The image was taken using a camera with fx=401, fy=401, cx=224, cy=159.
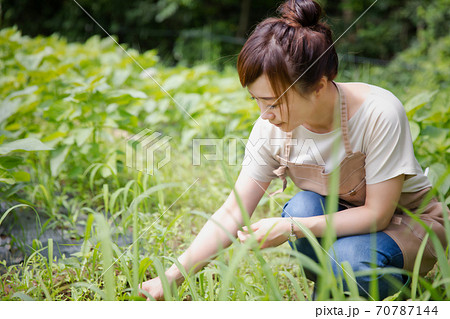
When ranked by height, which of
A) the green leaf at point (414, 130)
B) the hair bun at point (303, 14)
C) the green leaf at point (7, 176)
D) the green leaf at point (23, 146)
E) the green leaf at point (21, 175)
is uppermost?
the hair bun at point (303, 14)

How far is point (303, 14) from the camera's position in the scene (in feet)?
3.49

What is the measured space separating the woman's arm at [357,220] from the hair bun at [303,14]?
0.47 metres

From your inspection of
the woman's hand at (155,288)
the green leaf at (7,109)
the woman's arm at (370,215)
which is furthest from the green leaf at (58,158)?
the woman's arm at (370,215)

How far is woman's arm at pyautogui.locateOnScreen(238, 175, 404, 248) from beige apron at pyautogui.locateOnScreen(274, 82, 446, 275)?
2.8 inches

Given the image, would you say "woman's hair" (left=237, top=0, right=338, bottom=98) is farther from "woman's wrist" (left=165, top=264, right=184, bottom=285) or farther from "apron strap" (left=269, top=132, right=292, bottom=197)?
"woman's wrist" (left=165, top=264, right=184, bottom=285)

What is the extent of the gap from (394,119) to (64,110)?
61.1 inches

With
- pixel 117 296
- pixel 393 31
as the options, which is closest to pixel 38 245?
pixel 117 296

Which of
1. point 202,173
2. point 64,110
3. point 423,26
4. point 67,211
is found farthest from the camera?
point 423,26

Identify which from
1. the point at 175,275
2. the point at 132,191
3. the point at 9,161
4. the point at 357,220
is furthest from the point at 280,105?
the point at 9,161

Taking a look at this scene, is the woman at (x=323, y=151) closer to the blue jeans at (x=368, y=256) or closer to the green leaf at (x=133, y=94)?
the blue jeans at (x=368, y=256)

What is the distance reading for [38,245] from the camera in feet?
4.43

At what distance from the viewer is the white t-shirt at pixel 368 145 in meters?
1.04

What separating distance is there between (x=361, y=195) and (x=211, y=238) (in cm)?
46

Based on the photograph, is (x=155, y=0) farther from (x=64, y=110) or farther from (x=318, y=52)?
(x=318, y=52)
